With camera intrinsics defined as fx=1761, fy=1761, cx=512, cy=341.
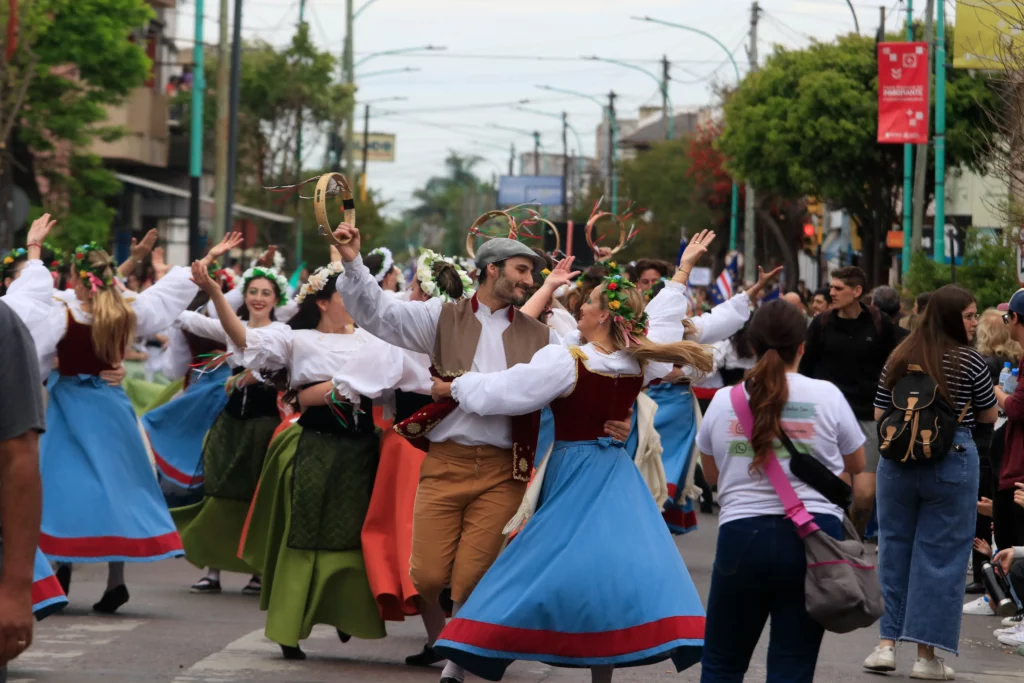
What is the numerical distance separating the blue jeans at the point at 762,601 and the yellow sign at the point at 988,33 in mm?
5401

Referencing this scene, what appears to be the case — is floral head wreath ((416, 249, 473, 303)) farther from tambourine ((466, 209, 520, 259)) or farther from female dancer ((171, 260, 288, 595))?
female dancer ((171, 260, 288, 595))

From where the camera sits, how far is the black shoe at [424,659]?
8266mm

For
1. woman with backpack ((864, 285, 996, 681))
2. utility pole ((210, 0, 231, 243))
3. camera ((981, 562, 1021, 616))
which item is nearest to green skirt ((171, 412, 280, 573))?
woman with backpack ((864, 285, 996, 681))

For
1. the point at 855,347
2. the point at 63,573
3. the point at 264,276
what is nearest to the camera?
the point at 63,573

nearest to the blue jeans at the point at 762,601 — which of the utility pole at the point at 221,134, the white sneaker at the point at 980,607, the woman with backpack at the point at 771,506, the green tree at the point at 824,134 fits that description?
the woman with backpack at the point at 771,506

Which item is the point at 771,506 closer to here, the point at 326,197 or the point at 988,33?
the point at 326,197

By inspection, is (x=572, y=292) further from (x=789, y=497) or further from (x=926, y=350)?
(x=789, y=497)

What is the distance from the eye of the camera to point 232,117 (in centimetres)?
2861

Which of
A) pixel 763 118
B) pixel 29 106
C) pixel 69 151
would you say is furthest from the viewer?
pixel 763 118

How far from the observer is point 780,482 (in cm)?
577

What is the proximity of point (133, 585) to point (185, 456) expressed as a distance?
1481mm

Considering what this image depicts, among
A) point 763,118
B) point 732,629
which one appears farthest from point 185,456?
point 763,118

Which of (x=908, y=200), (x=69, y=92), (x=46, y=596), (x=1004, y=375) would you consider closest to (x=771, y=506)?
(x=46, y=596)

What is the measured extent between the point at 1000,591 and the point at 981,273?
10849 mm
